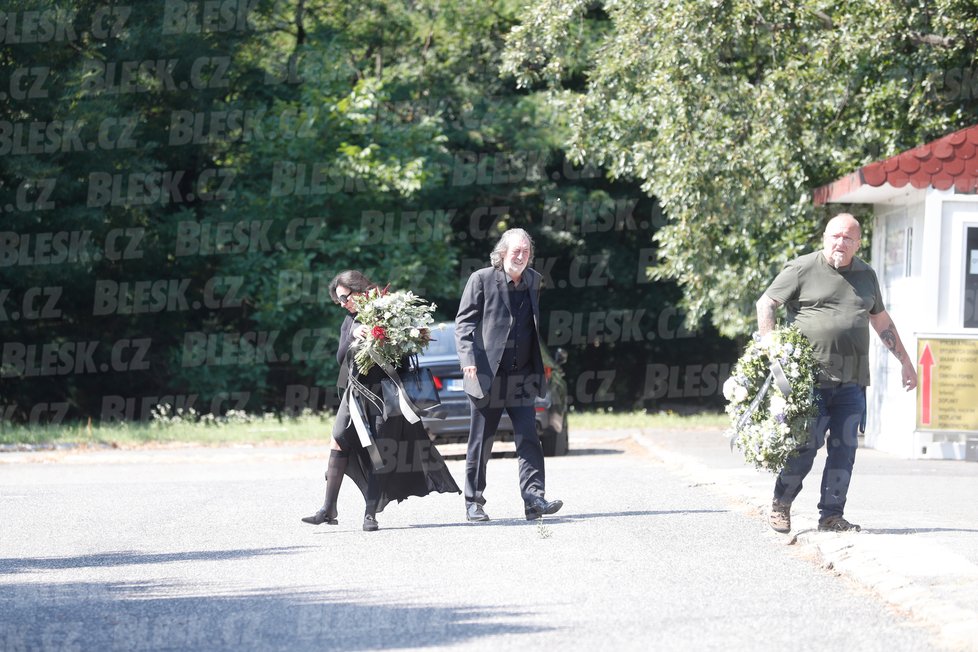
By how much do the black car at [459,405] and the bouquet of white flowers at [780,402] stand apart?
292 inches

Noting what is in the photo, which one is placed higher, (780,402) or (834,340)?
(834,340)

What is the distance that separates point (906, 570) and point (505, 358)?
3.67 metres

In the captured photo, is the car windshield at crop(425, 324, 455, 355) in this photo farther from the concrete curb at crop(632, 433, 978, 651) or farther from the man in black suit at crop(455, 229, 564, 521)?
the concrete curb at crop(632, 433, 978, 651)

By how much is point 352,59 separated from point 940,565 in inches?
1164

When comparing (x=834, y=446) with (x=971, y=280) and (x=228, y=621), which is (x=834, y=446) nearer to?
(x=228, y=621)

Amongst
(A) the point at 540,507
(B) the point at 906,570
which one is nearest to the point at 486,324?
(A) the point at 540,507

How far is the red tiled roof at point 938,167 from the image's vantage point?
15539 millimetres

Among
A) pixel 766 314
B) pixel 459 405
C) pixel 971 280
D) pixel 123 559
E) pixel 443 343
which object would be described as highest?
pixel 971 280

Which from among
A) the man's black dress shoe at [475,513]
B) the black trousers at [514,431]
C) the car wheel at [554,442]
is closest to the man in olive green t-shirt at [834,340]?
the black trousers at [514,431]

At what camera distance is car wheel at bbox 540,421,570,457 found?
58.2ft

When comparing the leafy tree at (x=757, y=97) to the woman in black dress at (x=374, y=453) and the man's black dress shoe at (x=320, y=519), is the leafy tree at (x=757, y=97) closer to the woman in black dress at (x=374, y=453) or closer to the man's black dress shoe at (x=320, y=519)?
the woman in black dress at (x=374, y=453)

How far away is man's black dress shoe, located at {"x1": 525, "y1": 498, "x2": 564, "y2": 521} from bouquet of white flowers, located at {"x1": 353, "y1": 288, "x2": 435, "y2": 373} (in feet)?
4.36

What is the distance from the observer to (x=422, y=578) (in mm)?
7996

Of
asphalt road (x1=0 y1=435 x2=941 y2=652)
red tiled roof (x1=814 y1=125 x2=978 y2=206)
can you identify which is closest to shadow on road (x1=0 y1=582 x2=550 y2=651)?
asphalt road (x1=0 y1=435 x2=941 y2=652)
